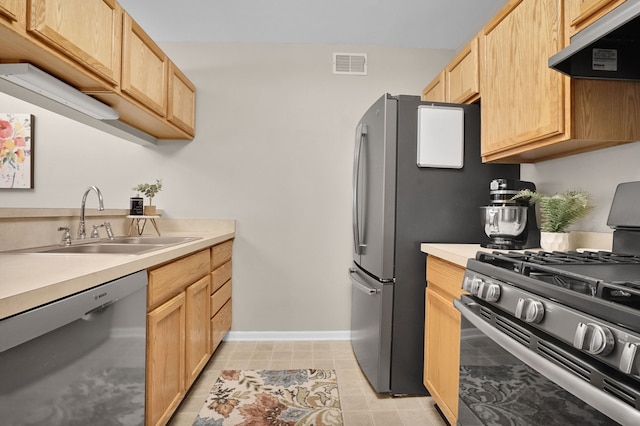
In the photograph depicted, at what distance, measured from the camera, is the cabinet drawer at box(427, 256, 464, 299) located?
152 centimetres

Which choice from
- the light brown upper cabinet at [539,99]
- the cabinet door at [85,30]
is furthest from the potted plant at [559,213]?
the cabinet door at [85,30]

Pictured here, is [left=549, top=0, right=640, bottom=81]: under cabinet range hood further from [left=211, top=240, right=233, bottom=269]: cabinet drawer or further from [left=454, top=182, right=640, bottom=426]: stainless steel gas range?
[left=211, top=240, right=233, bottom=269]: cabinet drawer

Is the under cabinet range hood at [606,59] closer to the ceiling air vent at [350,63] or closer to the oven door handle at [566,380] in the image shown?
the oven door handle at [566,380]

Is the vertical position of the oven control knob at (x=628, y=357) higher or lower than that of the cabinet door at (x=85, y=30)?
lower

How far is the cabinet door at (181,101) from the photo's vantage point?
96.2 inches

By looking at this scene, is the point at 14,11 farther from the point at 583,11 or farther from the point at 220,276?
the point at 583,11

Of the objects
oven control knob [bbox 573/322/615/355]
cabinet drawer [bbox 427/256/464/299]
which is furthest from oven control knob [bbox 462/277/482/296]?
oven control knob [bbox 573/322/615/355]

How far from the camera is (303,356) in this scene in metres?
2.63

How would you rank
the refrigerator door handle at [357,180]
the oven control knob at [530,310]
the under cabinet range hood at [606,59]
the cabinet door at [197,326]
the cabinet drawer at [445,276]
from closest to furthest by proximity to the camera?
the oven control knob at [530,310] < the under cabinet range hood at [606,59] < the cabinet drawer at [445,276] < the cabinet door at [197,326] < the refrigerator door handle at [357,180]

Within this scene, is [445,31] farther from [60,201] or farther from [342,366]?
[60,201]

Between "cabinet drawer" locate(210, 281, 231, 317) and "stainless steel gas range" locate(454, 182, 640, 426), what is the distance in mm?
1661

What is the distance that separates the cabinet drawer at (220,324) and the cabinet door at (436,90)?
7.47 ft

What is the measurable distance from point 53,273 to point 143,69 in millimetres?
1510

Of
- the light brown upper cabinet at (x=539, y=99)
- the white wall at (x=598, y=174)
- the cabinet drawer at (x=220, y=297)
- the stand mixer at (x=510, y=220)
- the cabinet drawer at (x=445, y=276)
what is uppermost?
the light brown upper cabinet at (x=539, y=99)
